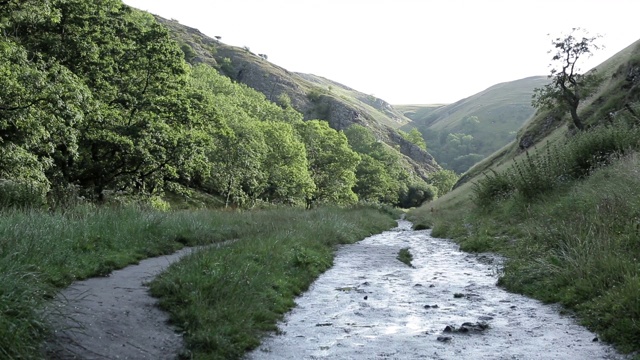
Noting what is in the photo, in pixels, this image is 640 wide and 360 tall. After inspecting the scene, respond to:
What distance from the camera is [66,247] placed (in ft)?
30.5

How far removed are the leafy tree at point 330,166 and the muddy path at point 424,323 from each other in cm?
4878

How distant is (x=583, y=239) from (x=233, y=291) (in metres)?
7.48

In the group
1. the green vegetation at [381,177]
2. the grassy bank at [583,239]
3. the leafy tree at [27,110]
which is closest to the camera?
the grassy bank at [583,239]

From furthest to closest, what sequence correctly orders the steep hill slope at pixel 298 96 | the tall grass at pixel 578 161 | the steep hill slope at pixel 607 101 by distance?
the steep hill slope at pixel 298 96, the steep hill slope at pixel 607 101, the tall grass at pixel 578 161

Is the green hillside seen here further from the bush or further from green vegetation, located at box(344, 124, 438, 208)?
green vegetation, located at box(344, 124, 438, 208)

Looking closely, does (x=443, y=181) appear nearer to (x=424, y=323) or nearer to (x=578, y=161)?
(x=578, y=161)

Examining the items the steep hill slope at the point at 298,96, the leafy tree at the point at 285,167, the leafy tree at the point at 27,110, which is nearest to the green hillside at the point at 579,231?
the leafy tree at the point at 27,110

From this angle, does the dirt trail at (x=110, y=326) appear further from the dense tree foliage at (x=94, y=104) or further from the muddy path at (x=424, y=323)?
the dense tree foliage at (x=94, y=104)

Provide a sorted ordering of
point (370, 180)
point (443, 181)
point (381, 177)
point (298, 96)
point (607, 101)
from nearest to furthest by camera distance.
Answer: point (607, 101), point (370, 180), point (381, 177), point (443, 181), point (298, 96)

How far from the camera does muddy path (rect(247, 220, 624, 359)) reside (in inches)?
256

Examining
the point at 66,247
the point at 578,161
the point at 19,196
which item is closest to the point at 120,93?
the point at 19,196

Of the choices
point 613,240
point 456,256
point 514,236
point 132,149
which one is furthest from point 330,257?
point 132,149

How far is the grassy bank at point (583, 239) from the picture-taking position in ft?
22.8

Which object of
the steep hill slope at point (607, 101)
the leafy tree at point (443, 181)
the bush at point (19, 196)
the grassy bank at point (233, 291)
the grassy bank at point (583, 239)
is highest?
the steep hill slope at point (607, 101)
